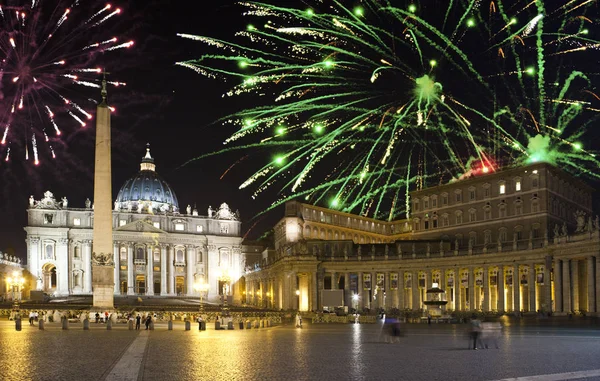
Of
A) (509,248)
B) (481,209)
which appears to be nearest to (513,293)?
(509,248)

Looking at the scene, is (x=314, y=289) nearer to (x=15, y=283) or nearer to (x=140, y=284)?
(x=15, y=283)

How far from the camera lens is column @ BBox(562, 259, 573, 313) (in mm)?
59250

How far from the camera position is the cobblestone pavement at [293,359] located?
2002cm

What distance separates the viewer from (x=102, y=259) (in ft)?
167

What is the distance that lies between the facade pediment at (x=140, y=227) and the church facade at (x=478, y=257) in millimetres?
57083

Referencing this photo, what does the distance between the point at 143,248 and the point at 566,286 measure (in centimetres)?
11494

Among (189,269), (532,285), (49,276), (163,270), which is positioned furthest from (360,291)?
(49,276)

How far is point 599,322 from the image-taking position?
4925cm

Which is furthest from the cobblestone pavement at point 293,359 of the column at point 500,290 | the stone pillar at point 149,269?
the stone pillar at point 149,269

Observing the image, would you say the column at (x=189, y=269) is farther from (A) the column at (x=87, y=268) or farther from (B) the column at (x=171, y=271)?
(A) the column at (x=87, y=268)

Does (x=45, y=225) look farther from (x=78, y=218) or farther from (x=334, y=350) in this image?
(x=334, y=350)

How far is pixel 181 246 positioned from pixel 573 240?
11775 centimetres

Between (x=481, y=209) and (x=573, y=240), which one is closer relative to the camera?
(x=573, y=240)

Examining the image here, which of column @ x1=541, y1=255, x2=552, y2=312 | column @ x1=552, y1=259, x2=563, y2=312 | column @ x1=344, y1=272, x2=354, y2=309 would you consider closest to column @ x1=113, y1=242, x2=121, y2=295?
column @ x1=344, y1=272, x2=354, y2=309
